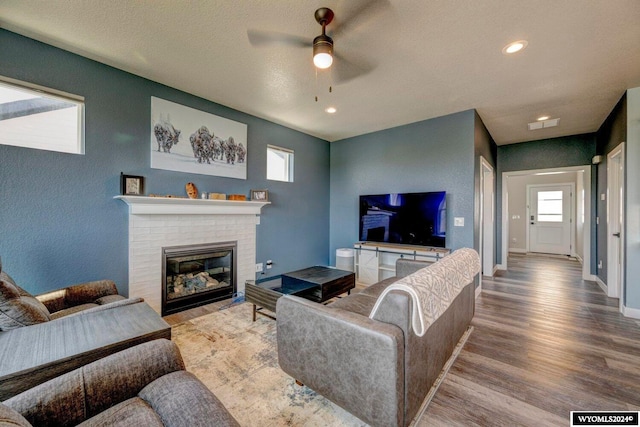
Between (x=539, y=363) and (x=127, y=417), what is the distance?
9.02 ft

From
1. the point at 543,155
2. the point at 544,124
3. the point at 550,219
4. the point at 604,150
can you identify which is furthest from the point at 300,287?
the point at 550,219

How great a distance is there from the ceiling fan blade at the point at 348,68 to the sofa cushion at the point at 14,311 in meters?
2.86

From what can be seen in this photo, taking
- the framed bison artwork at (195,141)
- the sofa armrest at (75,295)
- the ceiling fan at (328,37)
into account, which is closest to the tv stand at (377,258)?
the framed bison artwork at (195,141)

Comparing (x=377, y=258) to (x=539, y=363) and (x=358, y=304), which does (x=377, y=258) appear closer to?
(x=358, y=304)

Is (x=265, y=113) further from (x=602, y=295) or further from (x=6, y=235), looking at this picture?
(x=602, y=295)

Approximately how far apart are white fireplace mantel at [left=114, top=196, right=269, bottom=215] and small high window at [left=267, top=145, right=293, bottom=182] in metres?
0.68

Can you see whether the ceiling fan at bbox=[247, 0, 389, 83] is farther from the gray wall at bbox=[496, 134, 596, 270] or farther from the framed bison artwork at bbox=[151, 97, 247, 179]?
the gray wall at bbox=[496, 134, 596, 270]

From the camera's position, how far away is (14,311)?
1476 mm

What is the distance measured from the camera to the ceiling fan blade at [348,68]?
2488mm

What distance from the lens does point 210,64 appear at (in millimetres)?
2590

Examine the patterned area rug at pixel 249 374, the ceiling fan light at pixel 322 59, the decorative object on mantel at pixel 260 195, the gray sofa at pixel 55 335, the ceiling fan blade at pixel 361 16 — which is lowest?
the patterned area rug at pixel 249 374

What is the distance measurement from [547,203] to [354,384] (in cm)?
886

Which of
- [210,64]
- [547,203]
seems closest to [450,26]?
[210,64]

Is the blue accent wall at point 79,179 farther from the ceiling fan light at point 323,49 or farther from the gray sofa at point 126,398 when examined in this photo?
the gray sofa at point 126,398
